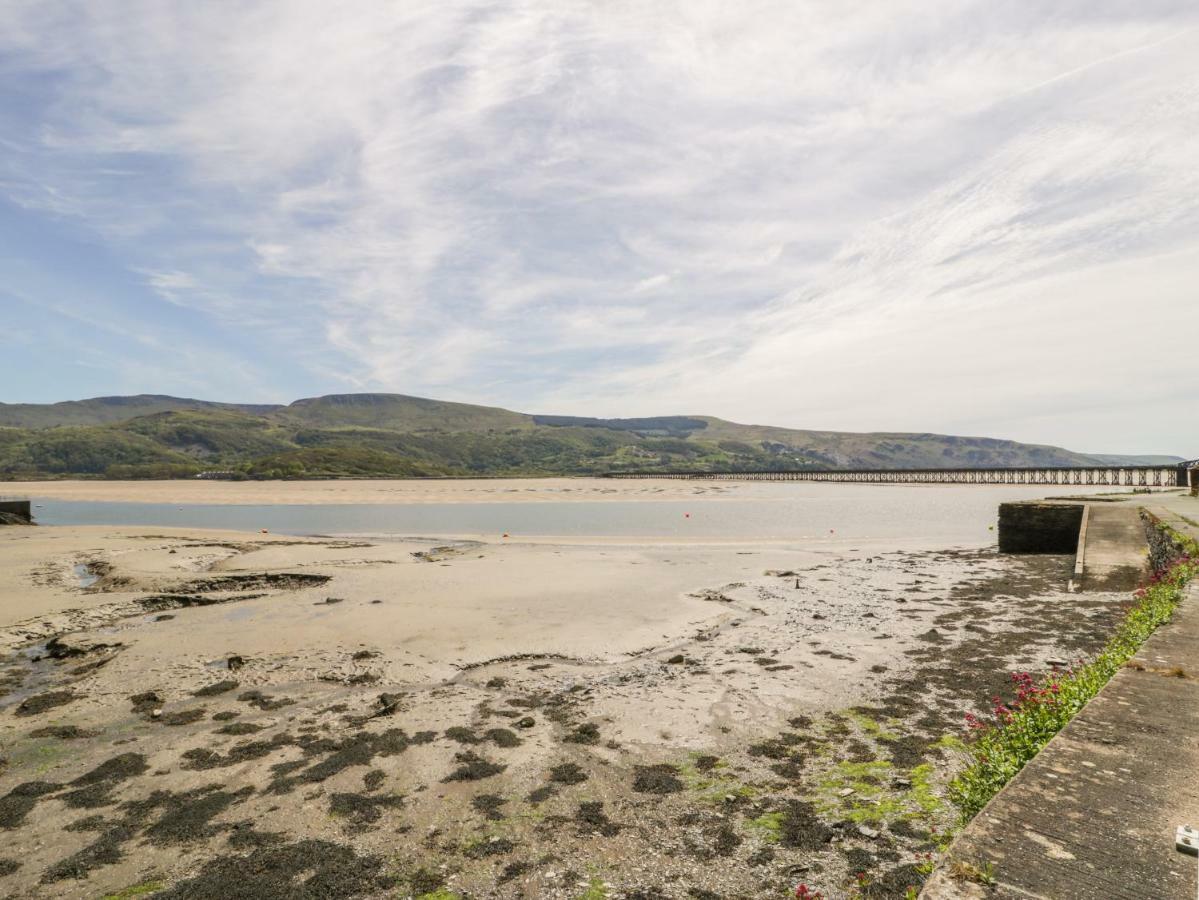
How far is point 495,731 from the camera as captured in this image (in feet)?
30.3

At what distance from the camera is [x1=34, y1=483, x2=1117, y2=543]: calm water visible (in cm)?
3991

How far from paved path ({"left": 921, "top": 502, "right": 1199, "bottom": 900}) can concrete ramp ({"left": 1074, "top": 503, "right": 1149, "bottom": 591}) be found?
14797 mm

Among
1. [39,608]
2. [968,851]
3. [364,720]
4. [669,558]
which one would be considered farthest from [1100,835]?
[669,558]

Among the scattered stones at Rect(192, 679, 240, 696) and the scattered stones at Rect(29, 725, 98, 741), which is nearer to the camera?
the scattered stones at Rect(29, 725, 98, 741)

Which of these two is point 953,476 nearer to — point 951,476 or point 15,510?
point 951,476

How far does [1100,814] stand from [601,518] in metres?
48.0

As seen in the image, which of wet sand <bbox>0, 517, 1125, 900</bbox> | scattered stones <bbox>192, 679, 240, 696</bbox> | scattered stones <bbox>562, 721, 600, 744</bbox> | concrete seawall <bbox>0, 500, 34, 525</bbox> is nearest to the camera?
wet sand <bbox>0, 517, 1125, 900</bbox>

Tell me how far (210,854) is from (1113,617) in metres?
17.6

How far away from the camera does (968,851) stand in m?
3.39

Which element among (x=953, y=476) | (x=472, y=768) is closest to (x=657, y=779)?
(x=472, y=768)

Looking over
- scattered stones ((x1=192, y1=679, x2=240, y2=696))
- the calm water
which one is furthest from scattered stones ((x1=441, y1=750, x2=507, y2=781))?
the calm water

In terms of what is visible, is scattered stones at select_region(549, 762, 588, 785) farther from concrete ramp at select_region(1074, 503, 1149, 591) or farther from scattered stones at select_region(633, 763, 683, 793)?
concrete ramp at select_region(1074, 503, 1149, 591)

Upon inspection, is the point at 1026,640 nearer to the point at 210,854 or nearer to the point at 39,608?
the point at 210,854

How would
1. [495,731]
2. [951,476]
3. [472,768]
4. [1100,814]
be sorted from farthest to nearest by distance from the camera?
[951,476], [495,731], [472,768], [1100,814]
